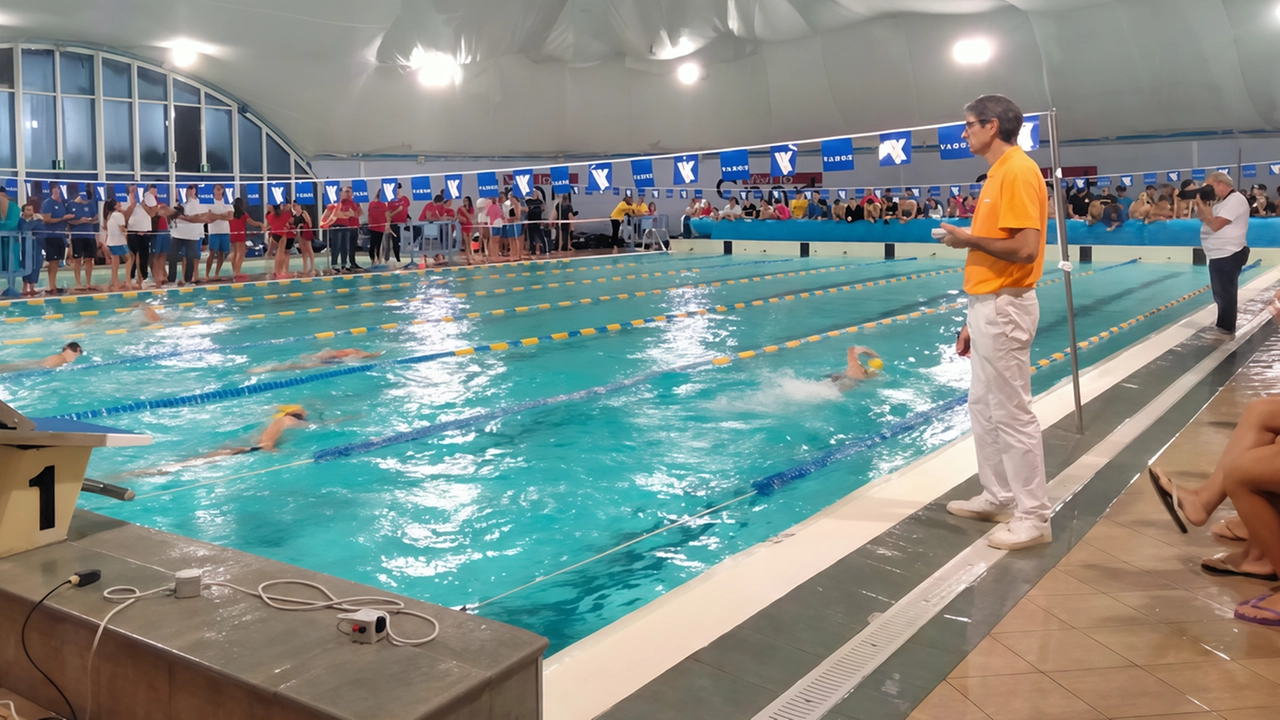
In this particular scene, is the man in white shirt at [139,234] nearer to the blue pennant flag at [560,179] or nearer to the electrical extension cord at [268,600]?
the blue pennant flag at [560,179]

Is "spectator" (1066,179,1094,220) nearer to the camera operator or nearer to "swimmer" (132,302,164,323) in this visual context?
the camera operator

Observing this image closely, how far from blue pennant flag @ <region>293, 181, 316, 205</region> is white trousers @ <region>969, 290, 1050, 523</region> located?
818 inches

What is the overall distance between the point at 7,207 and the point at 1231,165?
2431 centimetres

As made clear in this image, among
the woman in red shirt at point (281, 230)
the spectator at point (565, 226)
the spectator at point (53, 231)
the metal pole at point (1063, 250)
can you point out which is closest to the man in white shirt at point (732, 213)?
the spectator at point (565, 226)

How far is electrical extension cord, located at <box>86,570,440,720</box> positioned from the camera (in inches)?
78.0

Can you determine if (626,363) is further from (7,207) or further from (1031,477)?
(7,207)

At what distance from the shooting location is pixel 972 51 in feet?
73.2

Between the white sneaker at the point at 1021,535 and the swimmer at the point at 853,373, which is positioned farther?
the swimmer at the point at 853,373

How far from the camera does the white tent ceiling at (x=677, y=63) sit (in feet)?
63.0

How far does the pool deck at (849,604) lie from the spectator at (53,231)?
41.8 ft

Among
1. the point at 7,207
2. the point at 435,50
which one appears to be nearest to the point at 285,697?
the point at 7,207

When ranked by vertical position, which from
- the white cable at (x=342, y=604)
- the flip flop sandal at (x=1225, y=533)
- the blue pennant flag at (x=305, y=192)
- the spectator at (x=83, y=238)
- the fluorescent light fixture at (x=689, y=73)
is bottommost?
the flip flop sandal at (x=1225, y=533)

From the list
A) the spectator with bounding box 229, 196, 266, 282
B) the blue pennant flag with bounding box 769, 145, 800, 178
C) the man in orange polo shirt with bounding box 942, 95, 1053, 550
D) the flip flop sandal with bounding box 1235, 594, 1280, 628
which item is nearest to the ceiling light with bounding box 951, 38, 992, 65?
the blue pennant flag with bounding box 769, 145, 800, 178

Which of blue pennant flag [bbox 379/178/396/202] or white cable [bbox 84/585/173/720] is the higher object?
blue pennant flag [bbox 379/178/396/202]
